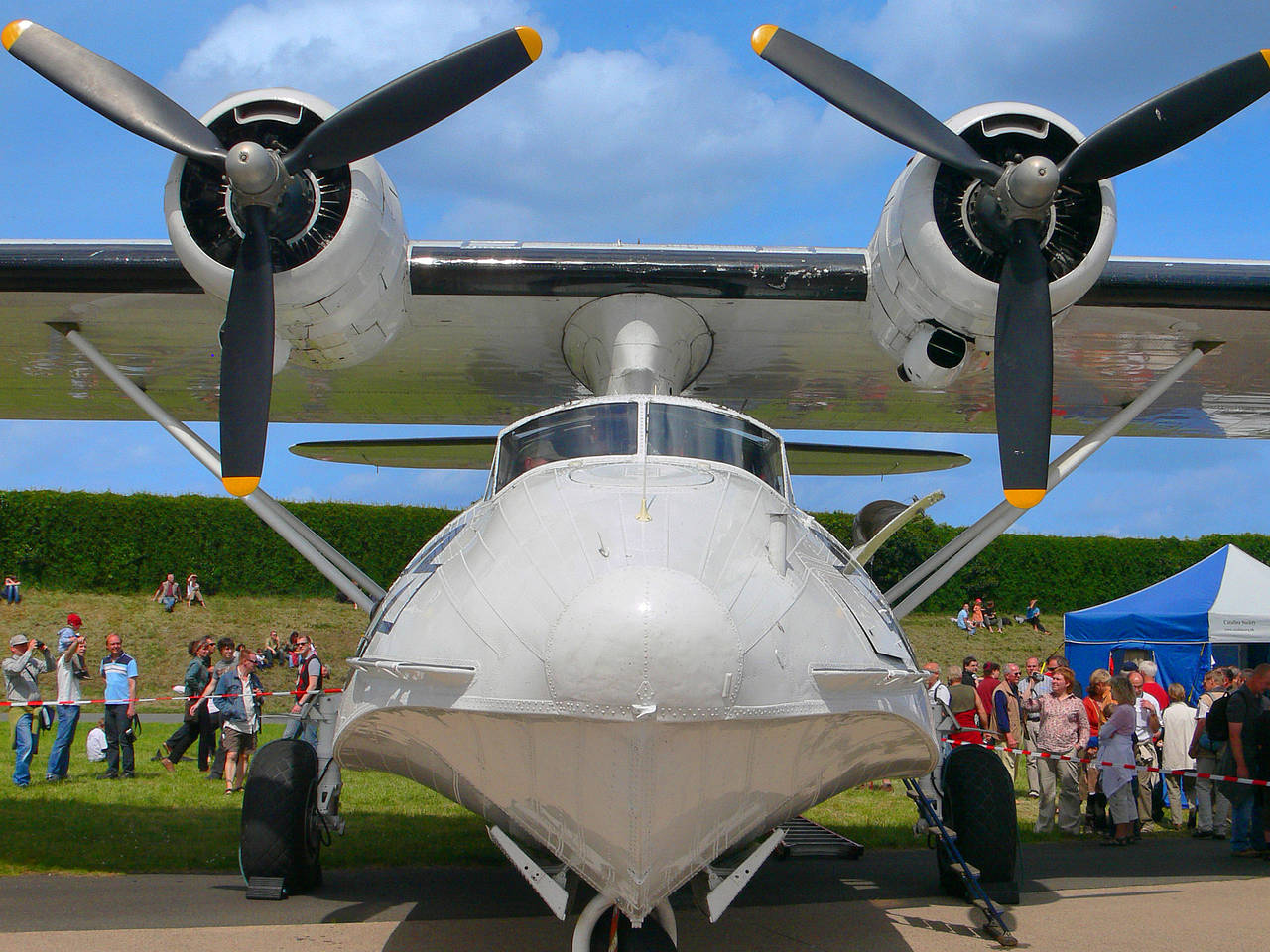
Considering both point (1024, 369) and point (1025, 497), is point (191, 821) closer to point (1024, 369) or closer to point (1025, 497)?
point (1025, 497)

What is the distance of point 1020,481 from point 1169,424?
20.5 feet

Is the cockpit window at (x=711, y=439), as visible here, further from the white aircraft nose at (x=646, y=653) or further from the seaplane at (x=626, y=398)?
the white aircraft nose at (x=646, y=653)

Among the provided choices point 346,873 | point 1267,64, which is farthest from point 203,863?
point 1267,64

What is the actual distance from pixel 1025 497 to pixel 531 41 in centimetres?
372

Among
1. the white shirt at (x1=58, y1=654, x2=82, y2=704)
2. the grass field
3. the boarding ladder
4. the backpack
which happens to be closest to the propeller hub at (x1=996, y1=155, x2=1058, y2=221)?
the boarding ladder

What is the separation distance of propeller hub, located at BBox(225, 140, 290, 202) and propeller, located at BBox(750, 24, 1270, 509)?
3232mm

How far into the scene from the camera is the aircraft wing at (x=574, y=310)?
7141mm

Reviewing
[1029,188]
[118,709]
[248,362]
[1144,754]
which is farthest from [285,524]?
[1144,754]

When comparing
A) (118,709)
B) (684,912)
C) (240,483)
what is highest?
(240,483)

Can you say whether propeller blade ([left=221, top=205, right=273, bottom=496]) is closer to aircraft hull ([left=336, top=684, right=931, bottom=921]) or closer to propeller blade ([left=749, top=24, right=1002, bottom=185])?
aircraft hull ([left=336, top=684, right=931, bottom=921])

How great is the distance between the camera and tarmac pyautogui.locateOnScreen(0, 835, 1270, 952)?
572cm

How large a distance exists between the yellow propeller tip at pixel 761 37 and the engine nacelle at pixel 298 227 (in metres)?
2.30

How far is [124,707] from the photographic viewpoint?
Answer: 13.4 metres

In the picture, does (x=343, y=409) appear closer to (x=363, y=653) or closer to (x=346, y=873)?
A: (x=346, y=873)
